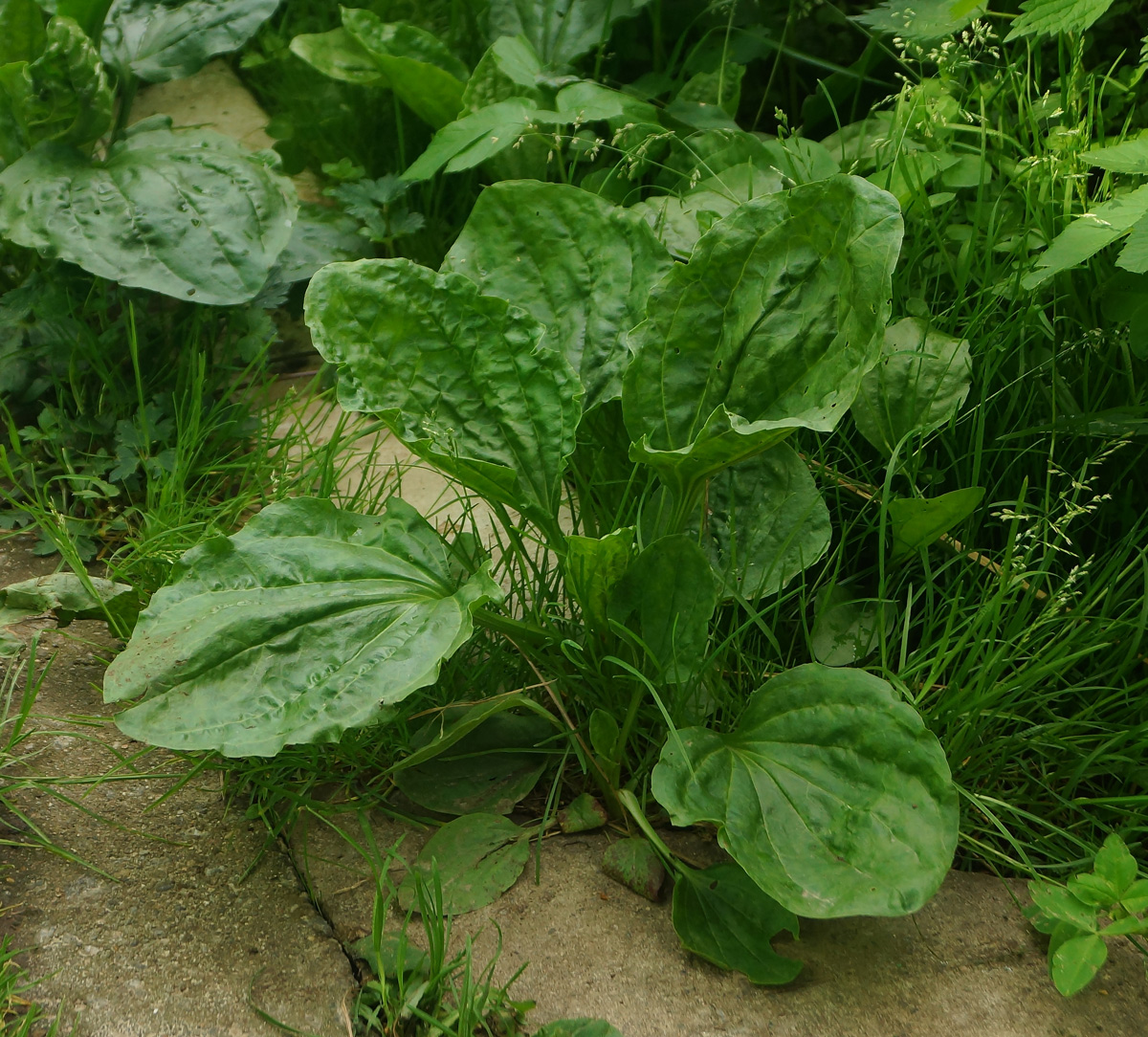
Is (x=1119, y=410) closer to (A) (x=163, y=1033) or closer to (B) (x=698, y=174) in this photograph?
(B) (x=698, y=174)

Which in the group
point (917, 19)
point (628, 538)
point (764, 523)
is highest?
point (917, 19)

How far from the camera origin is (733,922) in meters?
1.46

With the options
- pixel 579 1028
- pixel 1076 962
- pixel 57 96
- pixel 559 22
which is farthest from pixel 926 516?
pixel 57 96

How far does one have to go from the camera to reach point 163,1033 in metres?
1.32

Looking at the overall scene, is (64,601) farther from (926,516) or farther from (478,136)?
(926,516)

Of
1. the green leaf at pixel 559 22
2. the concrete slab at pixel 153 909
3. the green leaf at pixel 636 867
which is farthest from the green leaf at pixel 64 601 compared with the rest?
the green leaf at pixel 559 22

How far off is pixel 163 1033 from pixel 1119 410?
1.68m

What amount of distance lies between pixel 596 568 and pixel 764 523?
33 cm

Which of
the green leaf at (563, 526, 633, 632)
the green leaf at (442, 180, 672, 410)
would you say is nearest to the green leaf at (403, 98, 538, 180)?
the green leaf at (442, 180, 672, 410)

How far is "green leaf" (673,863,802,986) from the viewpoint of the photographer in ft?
4.67

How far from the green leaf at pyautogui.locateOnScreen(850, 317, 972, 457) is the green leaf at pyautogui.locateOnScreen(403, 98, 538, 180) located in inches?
36.8

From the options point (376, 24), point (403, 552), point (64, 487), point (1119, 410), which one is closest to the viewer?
point (403, 552)

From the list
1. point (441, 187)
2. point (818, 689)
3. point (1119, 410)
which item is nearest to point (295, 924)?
point (818, 689)

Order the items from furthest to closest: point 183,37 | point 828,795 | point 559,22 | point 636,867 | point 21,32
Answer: point 559,22, point 183,37, point 21,32, point 636,867, point 828,795
